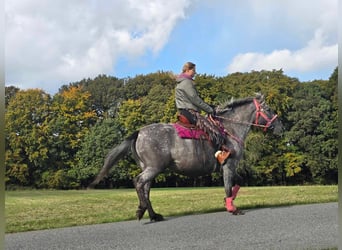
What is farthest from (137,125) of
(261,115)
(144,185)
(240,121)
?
(144,185)

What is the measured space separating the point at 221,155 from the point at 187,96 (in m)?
1.60

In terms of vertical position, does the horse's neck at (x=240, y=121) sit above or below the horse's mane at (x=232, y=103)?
below

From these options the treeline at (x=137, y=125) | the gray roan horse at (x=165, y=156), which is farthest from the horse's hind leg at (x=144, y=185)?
the treeline at (x=137, y=125)

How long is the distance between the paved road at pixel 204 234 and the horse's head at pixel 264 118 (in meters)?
2.14

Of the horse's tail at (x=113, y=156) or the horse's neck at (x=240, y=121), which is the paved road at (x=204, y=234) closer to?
the horse's tail at (x=113, y=156)

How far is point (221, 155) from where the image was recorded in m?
10.2

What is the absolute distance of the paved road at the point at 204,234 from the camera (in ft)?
25.9

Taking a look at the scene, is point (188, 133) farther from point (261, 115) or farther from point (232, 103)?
point (261, 115)

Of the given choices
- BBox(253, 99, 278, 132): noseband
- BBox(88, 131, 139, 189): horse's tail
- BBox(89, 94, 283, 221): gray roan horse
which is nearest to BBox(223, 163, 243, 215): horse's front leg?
BBox(89, 94, 283, 221): gray roan horse

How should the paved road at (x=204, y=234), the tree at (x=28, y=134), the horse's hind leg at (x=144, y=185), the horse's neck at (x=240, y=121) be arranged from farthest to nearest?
the tree at (x=28, y=134) < the horse's neck at (x=240, y=121) < the horse's hind leg at (x=144, y=185) < the paved road at (x=204, y=234)

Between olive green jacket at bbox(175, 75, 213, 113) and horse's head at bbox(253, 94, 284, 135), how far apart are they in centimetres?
171

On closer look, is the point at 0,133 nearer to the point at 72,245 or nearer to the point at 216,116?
the point at 72,245

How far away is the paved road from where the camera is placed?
789 cm

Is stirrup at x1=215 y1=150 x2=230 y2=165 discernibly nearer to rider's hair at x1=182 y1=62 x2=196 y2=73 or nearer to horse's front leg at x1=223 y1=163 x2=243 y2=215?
horse's front leg at x1=223 y1=163 x2=243 y2=215
